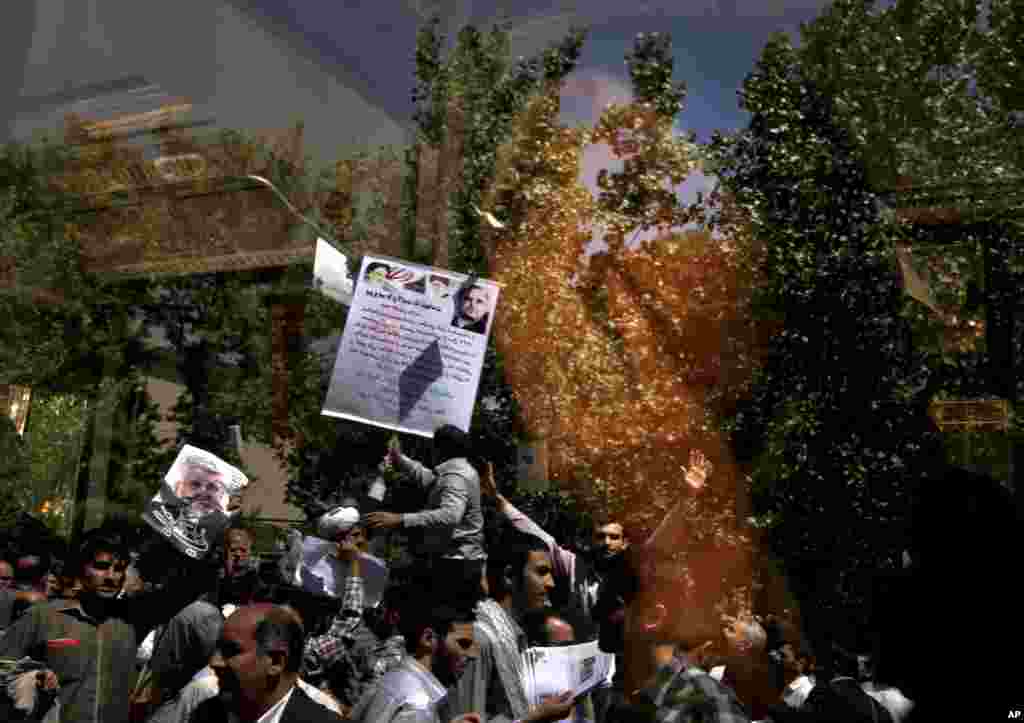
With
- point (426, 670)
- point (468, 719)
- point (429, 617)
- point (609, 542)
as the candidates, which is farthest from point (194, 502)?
point (468, 719)

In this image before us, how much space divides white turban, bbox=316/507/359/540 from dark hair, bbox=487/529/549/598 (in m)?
0.72

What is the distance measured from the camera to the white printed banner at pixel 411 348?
5.96 m

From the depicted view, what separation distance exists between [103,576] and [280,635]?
8.61 ft

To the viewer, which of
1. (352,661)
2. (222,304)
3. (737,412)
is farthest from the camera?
(222,304)

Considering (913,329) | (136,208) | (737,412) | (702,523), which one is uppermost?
(136,208)

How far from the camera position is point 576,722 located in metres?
4.32

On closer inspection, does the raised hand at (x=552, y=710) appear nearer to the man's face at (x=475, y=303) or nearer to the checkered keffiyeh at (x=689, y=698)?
the checkered keffiyeh at (x=689, y=698)

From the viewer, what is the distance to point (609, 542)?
578 cm

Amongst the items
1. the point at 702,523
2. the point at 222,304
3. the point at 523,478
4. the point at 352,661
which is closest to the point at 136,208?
the point at 222,304

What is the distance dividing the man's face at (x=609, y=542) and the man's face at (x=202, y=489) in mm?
2066

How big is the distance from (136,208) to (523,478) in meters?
6.27

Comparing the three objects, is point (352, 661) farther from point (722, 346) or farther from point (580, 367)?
point (580, 367)

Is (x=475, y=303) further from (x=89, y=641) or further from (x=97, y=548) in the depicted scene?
(x=89, y=641)

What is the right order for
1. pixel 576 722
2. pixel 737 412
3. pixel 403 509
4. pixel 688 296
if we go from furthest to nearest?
pixel 688 296, pixel 737 412, pixel 403 509, pixel 576 722
